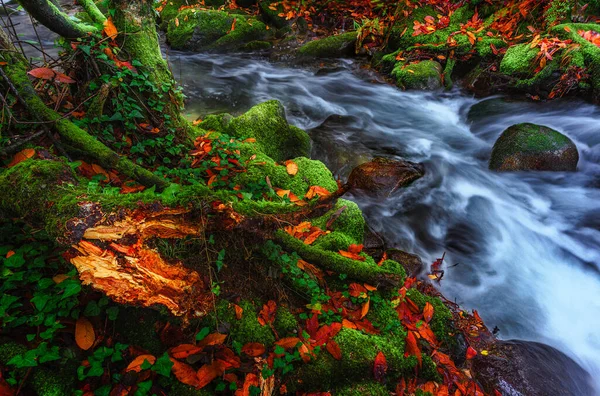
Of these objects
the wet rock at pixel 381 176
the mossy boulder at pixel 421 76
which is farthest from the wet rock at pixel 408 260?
the mossy boulder at pixel 421 76

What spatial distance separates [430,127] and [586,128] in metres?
3.06

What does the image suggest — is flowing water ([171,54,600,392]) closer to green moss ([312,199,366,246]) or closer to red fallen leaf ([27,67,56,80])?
green moss ([312,199,366,246])

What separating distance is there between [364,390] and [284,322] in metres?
0.77

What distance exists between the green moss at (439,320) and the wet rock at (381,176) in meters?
2.48

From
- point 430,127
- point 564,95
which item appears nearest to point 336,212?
point 430,127

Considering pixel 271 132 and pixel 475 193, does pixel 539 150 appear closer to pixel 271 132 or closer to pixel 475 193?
pixel 475 193

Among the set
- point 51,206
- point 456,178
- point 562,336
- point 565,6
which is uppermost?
point 565,6

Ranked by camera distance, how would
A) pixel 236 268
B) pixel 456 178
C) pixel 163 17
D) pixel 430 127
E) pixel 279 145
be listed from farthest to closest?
pixel 163 17 → pixel 430 127 → pixel 456 178 → pixel 279 145 → pixel 236 268

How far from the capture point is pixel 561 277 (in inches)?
193

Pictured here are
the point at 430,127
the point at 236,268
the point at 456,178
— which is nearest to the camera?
the point at 236,268

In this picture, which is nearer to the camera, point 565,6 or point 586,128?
point 586,128

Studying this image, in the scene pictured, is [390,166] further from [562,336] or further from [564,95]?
[564,95]

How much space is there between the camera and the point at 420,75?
29.1ft

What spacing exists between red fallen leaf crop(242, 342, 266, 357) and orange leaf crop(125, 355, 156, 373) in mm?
575
